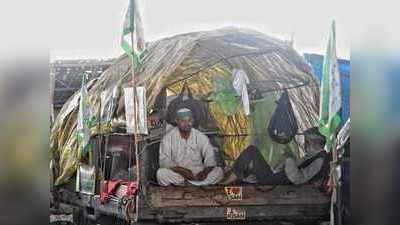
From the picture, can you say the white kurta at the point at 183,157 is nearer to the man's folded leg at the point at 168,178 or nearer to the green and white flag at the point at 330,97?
the man's folded leg at the point at 168,178

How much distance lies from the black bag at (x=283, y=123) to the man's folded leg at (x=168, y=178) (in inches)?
22.3

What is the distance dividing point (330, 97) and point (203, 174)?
795mm

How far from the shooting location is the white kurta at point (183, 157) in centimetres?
361

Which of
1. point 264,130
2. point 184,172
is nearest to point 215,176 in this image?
point 184,172

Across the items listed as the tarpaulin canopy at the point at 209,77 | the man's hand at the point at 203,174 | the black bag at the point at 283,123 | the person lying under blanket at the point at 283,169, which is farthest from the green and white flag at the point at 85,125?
the black bag at the point at 283,123
